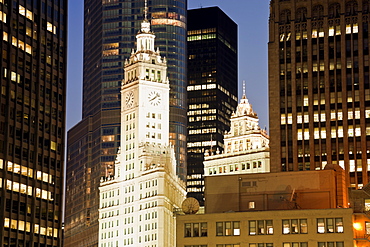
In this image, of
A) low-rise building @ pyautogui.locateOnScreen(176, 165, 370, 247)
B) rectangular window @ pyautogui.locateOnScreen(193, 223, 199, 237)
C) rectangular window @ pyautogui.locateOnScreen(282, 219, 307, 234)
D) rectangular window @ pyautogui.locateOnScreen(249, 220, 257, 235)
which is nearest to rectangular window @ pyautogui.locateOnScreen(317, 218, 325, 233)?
low-rise building @ pyautogui.locateOnScreen(176, 165, 370, 247)

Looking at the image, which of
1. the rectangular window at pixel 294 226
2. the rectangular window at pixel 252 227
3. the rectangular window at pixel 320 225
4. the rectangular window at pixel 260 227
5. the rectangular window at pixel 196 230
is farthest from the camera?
the rectangular window at pixel 196 230

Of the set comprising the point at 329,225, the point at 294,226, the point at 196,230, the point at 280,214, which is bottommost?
the point at 329,225

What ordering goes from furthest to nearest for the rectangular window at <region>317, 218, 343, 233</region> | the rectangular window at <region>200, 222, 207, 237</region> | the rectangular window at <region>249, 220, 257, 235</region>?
the rectangular window at <region>200, 222, 207, 237</region> < the rectangular window at <region>249, 220, 257, 235</region> < the rectangular window at <region>317, 218, 343, 233</region>

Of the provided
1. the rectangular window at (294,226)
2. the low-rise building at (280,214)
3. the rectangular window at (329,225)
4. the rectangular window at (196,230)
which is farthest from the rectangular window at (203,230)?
the rectangular window at (329,225)

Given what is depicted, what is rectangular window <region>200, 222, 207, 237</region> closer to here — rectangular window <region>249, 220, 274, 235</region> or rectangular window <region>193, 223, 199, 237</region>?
rectangular window <region>193, 223, 199, 237</region>

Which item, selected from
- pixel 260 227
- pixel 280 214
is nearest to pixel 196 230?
pixel 260 227

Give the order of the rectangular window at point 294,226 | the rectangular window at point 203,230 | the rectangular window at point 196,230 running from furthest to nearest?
1. the rectangular window at point 196,230
2. the rectangular window at point 203,230
3. the rectangular window at point 294,226

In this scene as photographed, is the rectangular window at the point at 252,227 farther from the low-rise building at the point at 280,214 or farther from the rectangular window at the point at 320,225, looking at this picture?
the rectangular window at the point at 320,225

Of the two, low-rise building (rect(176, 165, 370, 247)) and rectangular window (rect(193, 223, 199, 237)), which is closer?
low-rise building (rect(176, 165, 370, 247))

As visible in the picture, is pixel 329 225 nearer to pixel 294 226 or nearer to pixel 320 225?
pixel 320 225

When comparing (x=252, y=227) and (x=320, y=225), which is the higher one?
(x=252, y=227)

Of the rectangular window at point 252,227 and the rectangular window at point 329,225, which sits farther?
the rectangular window at point 252,227

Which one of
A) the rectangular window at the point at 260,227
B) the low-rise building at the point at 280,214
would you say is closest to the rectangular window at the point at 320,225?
the low-rise building at the point at 280,214

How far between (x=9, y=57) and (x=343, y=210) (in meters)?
85.2
